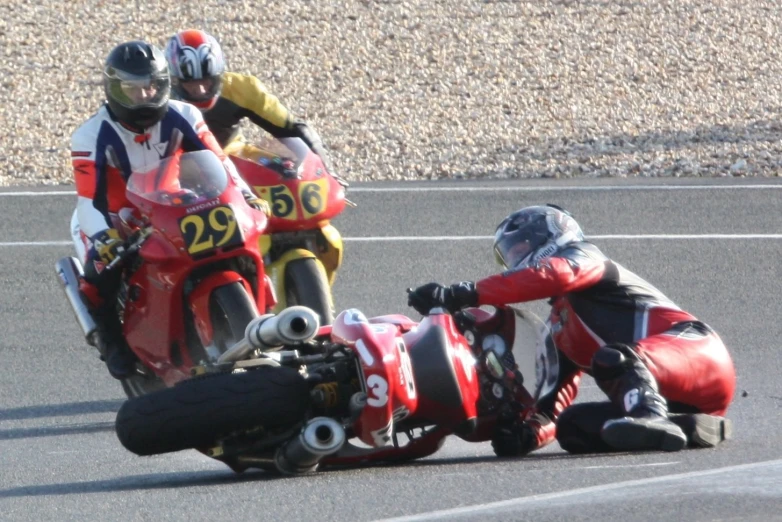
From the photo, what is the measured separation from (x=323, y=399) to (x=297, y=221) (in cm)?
196

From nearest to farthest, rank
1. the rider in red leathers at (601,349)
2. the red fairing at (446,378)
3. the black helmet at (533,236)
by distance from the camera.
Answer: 1. the red fairing at (446,378)
2. the rider in red leathers at (601,349)
3. the black helmet at (533,236)

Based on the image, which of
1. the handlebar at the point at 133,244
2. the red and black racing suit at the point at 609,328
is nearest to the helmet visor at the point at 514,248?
the red and black racing suit at the point at 609,328

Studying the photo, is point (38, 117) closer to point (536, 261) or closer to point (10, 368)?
point (10, 368)

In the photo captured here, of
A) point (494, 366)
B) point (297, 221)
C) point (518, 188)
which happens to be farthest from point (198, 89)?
point (518, 188)

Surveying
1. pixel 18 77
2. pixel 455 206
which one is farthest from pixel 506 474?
pixel 18 77

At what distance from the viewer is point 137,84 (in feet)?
22.0

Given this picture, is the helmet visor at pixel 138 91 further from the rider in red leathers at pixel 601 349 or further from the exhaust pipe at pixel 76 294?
the rider in red leathers at pixel 601 349

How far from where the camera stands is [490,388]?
612 centimetres

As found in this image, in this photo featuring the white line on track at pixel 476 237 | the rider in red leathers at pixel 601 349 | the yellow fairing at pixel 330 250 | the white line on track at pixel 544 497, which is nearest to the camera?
the white line on track at pixel 544 497

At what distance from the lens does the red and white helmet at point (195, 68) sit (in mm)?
7488

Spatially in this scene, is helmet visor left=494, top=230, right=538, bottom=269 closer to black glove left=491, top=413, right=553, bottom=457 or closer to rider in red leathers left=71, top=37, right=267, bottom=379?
black glove left=491, top=413, right=553, bottom=457

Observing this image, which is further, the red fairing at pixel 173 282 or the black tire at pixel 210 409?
the red fairing at pixel 173 282

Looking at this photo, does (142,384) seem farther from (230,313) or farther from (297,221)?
(297,221)

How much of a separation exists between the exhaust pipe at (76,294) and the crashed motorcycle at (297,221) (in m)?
0.93
